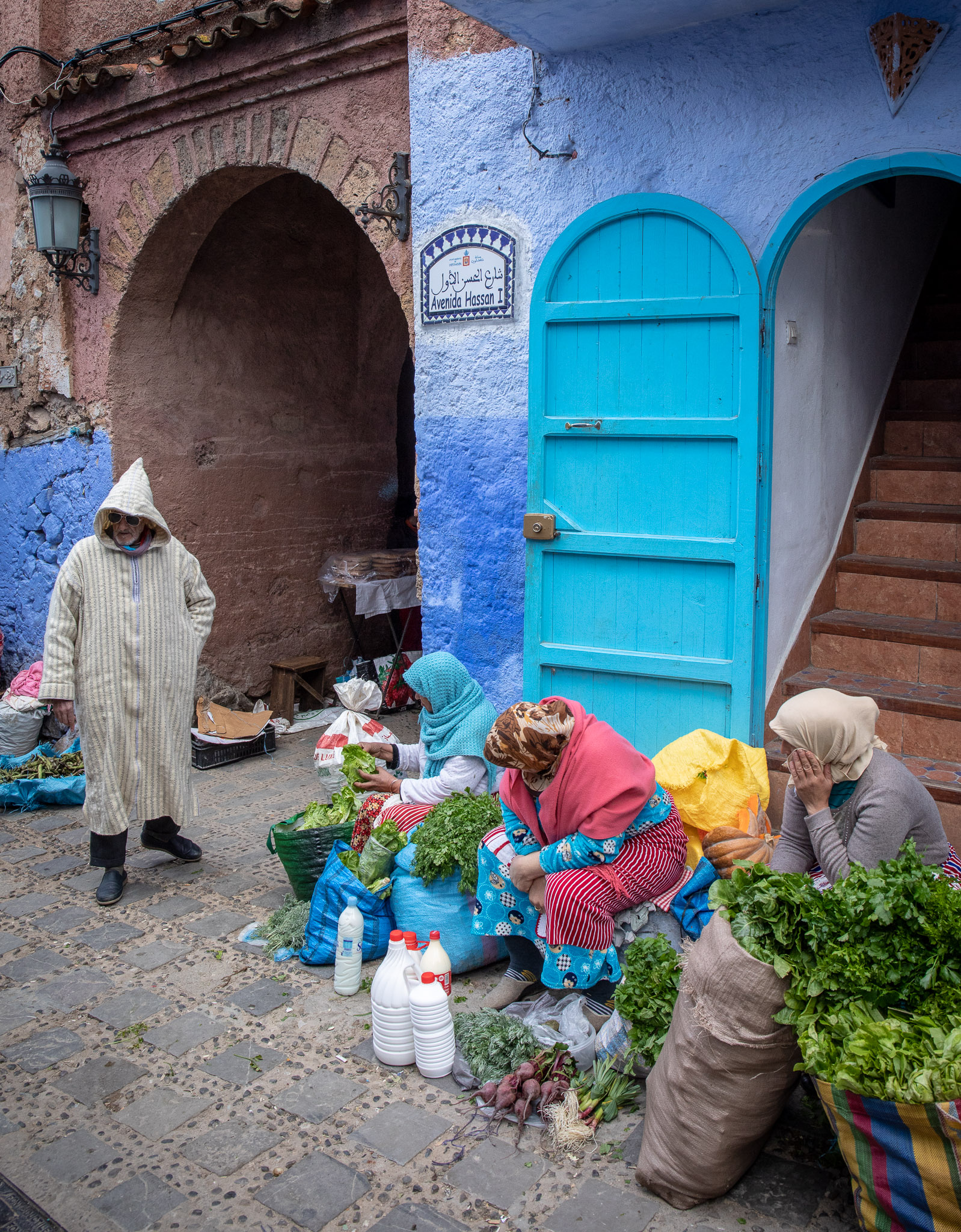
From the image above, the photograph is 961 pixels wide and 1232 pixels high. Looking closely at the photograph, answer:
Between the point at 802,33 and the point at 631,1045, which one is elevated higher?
the point at 802,33

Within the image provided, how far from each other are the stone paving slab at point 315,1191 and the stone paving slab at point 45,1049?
109 centimetres

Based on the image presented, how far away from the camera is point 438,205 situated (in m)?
5.19

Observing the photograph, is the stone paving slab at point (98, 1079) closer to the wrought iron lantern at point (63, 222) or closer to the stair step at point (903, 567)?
the stair step at point (903, 567)

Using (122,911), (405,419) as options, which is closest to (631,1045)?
(122,911)

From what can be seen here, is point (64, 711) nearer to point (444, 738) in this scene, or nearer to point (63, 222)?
point (444, 738)

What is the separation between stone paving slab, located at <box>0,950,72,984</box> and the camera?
4102 mm

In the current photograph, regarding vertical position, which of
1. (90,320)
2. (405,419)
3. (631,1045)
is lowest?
(631,1045)

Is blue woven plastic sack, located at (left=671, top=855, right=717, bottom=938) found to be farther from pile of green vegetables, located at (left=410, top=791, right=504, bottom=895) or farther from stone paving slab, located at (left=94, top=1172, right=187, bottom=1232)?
stone paving slab, located at (left=94, top=1172, right=187, bottom=1232)

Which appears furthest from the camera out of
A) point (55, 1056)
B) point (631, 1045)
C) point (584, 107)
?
point (584, 107)

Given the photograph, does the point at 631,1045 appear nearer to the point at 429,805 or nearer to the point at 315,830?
the point at 429,805

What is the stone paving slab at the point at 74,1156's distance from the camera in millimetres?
2938

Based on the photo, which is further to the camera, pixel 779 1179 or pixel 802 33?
pixel 802 33

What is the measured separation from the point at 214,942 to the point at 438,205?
3.69 metres

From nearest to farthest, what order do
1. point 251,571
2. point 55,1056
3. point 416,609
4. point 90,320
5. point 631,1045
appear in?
point 631,1045, point 55,1056, point 90,320, point 251,571, point 416,609
